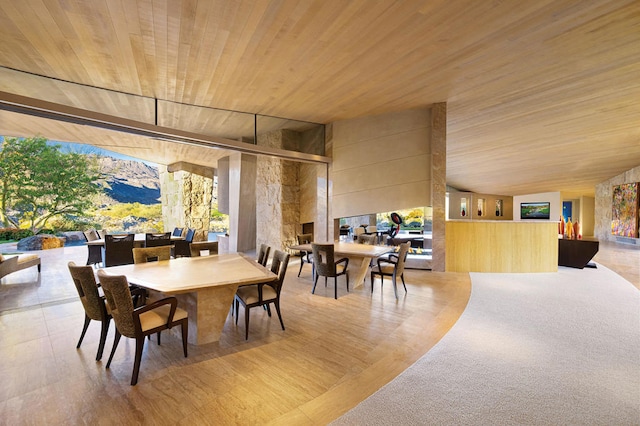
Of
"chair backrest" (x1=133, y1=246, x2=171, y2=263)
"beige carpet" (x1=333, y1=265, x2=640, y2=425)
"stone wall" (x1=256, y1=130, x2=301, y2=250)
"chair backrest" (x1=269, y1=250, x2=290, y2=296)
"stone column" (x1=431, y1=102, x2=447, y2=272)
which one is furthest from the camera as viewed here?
"stone wall" (x1=256, y1=130, x2=301, y2=250)

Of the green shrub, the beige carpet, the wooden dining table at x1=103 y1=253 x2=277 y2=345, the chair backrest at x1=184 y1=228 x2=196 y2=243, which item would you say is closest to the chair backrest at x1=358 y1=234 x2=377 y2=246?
the beige carpet

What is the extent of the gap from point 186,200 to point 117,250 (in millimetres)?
6506

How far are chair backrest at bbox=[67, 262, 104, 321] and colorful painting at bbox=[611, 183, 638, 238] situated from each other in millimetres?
17684

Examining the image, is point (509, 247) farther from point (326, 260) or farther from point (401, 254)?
point (326, 260)

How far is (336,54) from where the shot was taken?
4051mm

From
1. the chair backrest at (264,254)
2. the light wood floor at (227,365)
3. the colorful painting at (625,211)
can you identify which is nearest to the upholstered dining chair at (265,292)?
the light wood floor at (227,365)

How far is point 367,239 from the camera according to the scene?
20.5 feet

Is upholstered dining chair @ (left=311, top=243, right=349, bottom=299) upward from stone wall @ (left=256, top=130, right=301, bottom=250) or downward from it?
downward

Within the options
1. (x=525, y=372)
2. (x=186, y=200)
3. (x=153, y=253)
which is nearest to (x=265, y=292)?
(x=153, y=253)

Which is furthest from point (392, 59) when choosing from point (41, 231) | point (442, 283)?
point (41, 231)

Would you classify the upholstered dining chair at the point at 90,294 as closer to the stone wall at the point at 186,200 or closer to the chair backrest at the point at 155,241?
the chair backrest at the point at 155,241

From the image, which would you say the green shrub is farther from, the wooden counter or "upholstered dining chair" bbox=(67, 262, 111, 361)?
the wooden counter

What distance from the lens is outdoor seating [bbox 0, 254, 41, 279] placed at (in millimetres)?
4691

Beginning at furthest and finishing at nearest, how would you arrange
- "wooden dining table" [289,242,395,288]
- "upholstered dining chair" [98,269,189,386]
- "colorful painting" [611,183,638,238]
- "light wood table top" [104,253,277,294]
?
"colorful painting" [611,183,638,238] < "wooden dining table" [289,242,395,288] < "light wood table top" [104,253,277,294] < "upholstered dining chair" [98,269,189,386]
